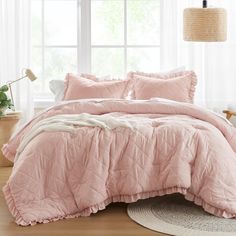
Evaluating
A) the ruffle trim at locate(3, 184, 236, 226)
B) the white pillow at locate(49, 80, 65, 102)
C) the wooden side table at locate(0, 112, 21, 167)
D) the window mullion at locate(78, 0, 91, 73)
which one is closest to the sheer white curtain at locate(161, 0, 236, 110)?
the window mullion at locate(78, 0, 91, 73)

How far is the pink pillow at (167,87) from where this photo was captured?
5.99 metres

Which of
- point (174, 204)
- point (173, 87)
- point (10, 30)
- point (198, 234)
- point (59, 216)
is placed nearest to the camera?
point (198, 234)

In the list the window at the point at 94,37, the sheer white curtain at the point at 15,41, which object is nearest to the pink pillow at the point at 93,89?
the sheer white curtain at the point at 15,41

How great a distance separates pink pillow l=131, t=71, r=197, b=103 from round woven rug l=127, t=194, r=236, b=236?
1.48 meters

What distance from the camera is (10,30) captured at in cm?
661

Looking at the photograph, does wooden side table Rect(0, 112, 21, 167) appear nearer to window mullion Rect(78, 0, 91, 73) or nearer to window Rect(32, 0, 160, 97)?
window Rect(32, 0, 160, 97)

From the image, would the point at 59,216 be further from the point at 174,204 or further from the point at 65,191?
the point at 174,204

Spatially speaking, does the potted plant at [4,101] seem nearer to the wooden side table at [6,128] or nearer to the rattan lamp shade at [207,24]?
the wooden side table at [6,128]

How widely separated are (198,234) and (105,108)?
162 cm

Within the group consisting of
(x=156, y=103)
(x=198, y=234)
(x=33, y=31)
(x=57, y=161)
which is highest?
(x=33, y=31)

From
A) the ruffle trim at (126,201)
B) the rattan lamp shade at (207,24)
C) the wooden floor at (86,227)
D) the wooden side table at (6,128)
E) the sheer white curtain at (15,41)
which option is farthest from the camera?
the sheer white curtain at (15,41)

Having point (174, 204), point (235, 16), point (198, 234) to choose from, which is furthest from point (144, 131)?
point (235, 16)

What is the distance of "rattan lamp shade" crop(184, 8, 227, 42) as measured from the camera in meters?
5.96

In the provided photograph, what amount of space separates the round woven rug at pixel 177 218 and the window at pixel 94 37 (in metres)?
2.55
